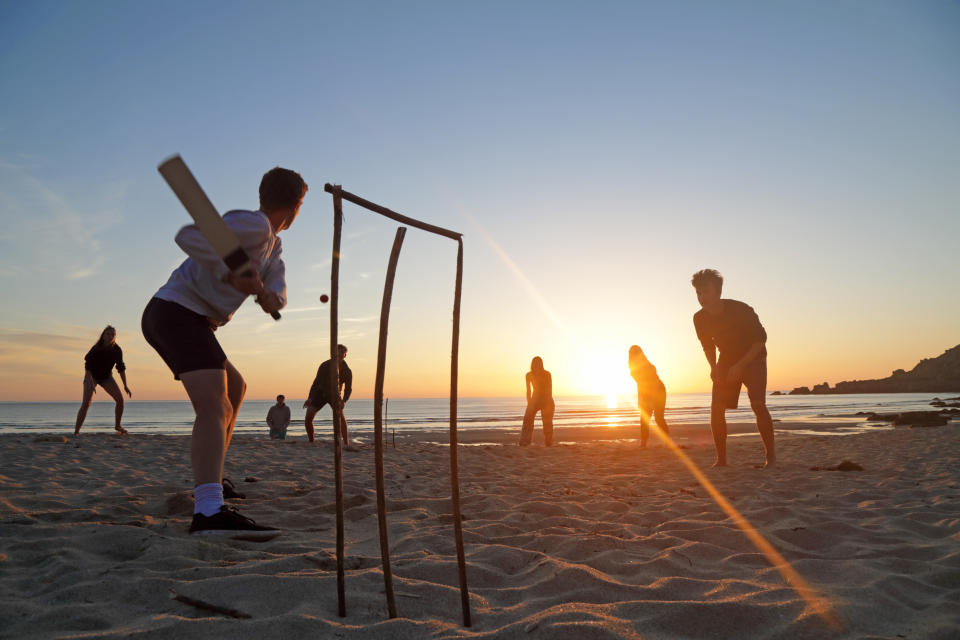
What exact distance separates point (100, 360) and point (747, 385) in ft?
32.9

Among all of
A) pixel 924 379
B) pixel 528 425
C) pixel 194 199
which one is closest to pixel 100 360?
pixel 528 425

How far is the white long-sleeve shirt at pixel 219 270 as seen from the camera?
2.63 meters

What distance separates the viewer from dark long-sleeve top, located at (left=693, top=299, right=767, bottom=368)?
5824 mm

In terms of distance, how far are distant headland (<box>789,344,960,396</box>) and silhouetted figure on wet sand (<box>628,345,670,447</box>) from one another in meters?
57.6

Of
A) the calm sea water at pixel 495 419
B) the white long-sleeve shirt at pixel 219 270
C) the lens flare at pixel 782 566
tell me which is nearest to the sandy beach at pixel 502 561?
the lens flare at pixel 782 566

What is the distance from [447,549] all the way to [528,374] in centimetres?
881

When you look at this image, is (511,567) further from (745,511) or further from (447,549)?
(745,511)

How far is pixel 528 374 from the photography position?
11.4 meters

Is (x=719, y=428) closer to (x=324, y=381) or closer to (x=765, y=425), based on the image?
(x=765, y=425)

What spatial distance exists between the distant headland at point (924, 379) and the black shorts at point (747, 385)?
61343mm

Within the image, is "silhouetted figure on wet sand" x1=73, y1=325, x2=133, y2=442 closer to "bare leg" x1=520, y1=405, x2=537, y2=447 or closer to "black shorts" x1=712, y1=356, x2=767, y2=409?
"bare leg" x1=520, y1=405, x2=537, y2=447

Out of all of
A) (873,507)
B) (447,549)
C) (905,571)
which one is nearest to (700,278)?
(873,507)

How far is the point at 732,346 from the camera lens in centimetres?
589

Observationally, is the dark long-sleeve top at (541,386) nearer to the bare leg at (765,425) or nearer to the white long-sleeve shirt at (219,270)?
the bare leg at (765,425)
